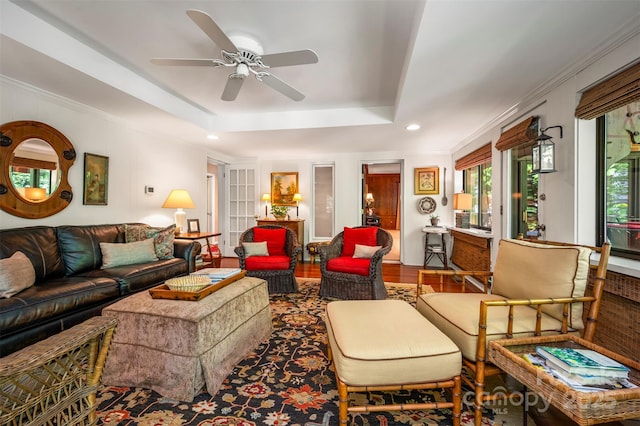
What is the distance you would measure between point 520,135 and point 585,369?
2357 mm

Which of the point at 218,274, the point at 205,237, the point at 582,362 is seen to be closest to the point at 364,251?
the point at 218,274

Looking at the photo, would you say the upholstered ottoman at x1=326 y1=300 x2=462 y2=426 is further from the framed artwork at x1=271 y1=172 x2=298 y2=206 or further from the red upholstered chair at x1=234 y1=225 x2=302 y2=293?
the framed artwork at x1=271 y1=172 x2=298 y2=206

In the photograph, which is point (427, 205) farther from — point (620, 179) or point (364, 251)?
point (620, 179)

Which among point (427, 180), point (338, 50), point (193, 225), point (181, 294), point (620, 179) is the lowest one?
point (181, 294)

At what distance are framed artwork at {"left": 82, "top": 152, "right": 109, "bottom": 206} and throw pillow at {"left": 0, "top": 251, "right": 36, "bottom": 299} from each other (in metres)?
1.15

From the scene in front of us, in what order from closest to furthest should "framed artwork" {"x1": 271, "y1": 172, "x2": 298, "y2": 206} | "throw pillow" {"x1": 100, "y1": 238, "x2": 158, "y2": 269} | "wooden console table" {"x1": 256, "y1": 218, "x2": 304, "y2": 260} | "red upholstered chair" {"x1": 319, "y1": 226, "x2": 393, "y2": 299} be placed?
"throw pillow" {"x1": 100, "y1": 238, "x2": 158, "y2": 269} < "red upholstered chair" {"x1": 319, "y1": 226, "x2": 393, "y2": 299} < "wooden console table" {"x1": 256, "y1": 218, "x2": 304, "y2": 260} < "framed artwork" {"x1": 271, "y1": 172, "x2": 298, "y2": 206}

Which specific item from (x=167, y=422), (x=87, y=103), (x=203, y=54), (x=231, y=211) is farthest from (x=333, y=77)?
(x=231, y=211)

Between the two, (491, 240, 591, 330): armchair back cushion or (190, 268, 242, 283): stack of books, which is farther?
(190, 268, 242, 283): stack of books

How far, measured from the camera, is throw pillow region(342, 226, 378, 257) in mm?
3602

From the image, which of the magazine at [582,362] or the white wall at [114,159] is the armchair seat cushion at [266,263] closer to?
the white wall at [114,159]

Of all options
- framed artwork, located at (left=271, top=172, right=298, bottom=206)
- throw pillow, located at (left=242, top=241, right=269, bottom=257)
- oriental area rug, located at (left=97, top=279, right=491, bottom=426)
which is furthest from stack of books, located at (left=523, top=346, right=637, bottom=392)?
framed artwork, located at (left=271, top=172, right=298, bottom=206)

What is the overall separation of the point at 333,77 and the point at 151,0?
1.61 metres

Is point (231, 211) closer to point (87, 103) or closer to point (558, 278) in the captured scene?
point (87, 103)

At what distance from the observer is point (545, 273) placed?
168 cm
